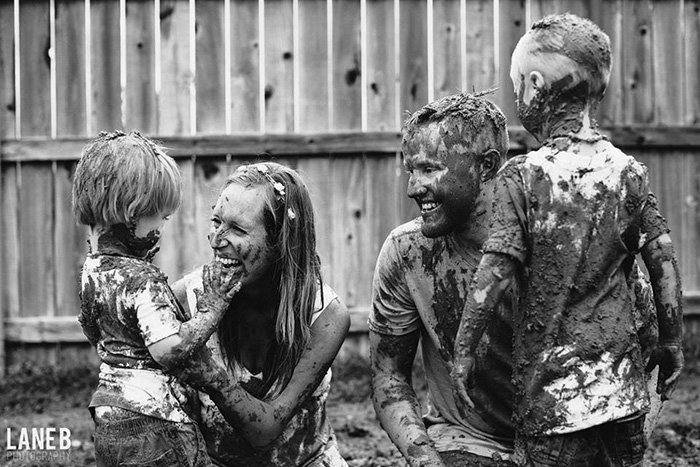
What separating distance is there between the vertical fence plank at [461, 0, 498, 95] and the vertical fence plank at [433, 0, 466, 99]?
0.05 metres

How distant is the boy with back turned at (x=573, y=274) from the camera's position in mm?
2662

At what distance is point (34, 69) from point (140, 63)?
2.29 ft

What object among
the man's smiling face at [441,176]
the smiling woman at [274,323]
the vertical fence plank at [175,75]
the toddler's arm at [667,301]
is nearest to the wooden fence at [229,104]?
the vertical fence plank at [175,75]

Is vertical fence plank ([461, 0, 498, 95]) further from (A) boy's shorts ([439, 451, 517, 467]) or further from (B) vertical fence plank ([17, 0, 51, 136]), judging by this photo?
(A) boy's shorts ([439, 451, 517, 467])

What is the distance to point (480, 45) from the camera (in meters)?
6.53

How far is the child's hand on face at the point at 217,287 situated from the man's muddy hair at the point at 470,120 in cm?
70

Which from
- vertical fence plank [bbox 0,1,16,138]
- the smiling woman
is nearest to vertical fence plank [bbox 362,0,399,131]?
vertical fence plank [bbox 0,1,16,138]

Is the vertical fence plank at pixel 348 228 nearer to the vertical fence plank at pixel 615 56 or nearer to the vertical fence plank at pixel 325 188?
the vertical fence plank at pixel 325 188

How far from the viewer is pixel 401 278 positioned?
323cm

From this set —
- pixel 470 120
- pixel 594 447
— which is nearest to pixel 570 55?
pixel 470 120

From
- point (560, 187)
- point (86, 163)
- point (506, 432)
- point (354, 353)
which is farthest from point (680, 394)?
point (86, 163)

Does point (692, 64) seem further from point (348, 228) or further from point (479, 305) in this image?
point (479, 305)

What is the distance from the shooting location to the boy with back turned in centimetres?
266

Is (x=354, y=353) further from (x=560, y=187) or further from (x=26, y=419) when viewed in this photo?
(x=560, y=187)
